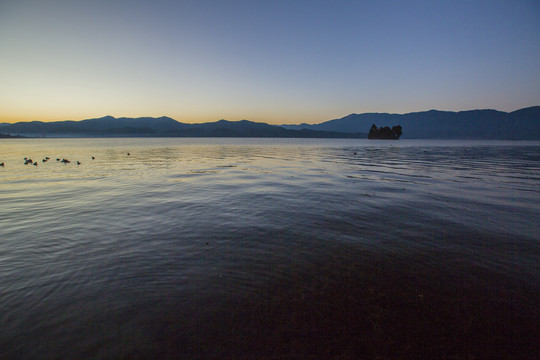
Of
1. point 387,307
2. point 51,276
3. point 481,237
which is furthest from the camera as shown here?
point 481,237

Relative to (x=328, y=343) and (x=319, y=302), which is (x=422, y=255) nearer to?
(x=319, y=302)

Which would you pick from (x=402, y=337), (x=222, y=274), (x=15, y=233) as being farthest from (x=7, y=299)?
(x=402, y=337)

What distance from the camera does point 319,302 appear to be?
5227 mm

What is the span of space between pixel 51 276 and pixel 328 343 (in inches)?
291

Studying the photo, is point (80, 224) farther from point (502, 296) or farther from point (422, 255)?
point (502, 296)

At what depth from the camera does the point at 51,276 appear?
20.5 feet

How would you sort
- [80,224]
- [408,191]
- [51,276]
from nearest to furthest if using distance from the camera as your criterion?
[51,276]
[80,224]
[408,191]

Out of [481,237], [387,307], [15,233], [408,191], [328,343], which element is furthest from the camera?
[408,191]

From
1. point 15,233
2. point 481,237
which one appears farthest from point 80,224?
point 481,237

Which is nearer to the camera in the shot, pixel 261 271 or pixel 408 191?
pixel 261 271

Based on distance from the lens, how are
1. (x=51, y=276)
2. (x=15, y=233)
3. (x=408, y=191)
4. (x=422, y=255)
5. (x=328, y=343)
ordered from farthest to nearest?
(x=408, y=191) → (x=15, y=233) → (x=422, y=255) → (x=51, y=276) → (x=328, y=343)

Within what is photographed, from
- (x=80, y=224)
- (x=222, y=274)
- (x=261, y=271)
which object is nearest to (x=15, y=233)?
(x=80, y=224)

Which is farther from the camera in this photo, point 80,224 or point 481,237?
point 80,224

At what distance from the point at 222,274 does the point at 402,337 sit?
4352mm
